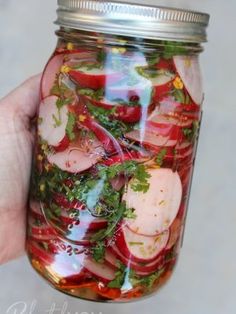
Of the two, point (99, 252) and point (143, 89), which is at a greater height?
point (143, 89)

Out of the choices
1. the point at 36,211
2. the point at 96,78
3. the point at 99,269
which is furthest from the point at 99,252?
the point at 96,78

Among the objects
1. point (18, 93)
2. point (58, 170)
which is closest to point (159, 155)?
point (58, 170)

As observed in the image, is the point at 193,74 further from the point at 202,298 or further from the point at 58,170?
the point at 202,298

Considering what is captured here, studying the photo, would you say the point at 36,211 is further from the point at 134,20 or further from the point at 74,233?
the point at 134,20

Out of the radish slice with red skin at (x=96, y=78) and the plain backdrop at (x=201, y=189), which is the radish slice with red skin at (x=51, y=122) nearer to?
the radish slice with red skin at (x=96, y=78)

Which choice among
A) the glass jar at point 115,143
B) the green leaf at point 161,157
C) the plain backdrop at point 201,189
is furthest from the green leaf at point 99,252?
the plain backdrop at point 201,189

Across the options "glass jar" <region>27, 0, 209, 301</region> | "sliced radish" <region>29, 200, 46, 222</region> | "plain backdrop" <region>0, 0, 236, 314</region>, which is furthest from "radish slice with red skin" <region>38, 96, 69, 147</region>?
"plain backdrop" <region>0, 0, 236, 314</region>
